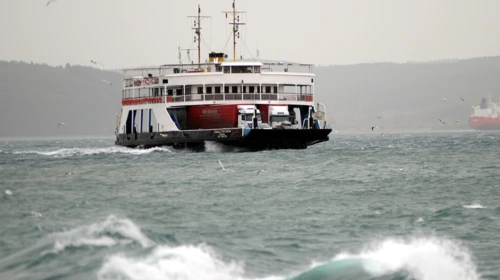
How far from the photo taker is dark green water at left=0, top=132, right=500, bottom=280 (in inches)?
855

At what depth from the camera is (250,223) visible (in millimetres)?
29547

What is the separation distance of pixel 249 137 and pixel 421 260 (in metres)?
49.7

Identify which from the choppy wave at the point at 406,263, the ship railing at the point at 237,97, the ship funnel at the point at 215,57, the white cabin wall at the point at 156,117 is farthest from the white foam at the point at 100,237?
the ship funnel at the point at 215,57

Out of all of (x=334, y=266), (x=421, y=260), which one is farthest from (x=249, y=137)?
(x=334, y=266)

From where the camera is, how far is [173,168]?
5484cm

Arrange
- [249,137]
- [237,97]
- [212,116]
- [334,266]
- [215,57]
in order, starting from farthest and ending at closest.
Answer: [215,57], [212,116], [237,97], [249,137], [334,266]

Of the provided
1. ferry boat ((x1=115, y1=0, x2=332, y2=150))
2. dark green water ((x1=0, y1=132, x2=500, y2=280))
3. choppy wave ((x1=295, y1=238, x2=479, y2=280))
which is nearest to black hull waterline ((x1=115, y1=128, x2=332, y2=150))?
ferry boat ((x1=115, y1=0, x2=332, y2=150))

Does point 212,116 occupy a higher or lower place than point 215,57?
lower

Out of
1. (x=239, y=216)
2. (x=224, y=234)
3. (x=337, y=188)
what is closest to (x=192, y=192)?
(x=337, y=188)

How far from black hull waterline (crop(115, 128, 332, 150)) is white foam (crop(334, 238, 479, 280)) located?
47.0m

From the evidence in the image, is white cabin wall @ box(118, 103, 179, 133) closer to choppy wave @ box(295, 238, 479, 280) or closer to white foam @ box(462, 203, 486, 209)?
white foam @ box(462, 203, 486, 209)

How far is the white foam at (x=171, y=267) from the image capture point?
20.9m

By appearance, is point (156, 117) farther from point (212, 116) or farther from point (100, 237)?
point (100, 237)

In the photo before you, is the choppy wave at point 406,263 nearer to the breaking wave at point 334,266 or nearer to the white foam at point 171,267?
Answer: the breaking wave at point 334,266
